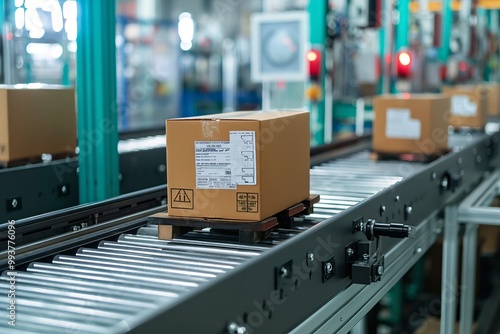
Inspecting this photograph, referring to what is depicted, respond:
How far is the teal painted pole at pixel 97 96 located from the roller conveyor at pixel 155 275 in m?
0.74

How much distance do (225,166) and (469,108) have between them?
4.33m

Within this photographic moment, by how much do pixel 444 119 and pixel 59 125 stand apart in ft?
8.10

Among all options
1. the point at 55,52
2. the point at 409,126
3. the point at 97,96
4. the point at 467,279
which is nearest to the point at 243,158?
the point at 97,96

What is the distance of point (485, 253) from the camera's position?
6742 mm

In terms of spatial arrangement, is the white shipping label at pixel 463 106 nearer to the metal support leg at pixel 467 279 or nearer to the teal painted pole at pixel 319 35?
the teal painted pole at pixel 319 35

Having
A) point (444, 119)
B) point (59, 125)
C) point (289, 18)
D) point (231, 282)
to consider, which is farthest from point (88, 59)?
point (289, 18)

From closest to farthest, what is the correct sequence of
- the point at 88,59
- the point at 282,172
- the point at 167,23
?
the point at 282,172 < the point at 88,59 < the point at 167,23

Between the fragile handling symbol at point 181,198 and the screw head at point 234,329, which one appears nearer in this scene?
the screw head at point 234,329

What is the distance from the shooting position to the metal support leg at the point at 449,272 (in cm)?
341

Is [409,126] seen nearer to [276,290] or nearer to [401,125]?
[401,125]

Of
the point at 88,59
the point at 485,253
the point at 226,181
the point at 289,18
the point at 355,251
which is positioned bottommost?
the point at 485,253

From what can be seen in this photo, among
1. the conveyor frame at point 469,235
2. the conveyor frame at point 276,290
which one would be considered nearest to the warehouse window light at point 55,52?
the conveyor frame at point 469,235

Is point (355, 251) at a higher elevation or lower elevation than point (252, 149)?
lower

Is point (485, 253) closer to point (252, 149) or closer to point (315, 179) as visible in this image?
point (315, 179)
